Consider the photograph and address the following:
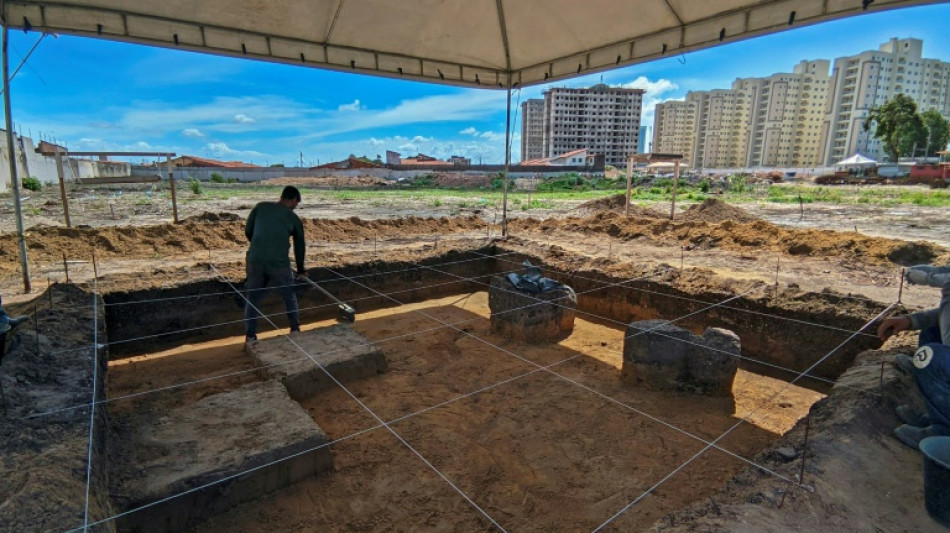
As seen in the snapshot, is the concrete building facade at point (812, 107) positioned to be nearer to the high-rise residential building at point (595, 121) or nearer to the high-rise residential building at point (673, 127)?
the high-rise residential building at point (673, 127)

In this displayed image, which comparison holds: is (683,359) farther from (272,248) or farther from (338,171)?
(338,171)

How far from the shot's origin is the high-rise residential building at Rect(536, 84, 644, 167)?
93750 mm

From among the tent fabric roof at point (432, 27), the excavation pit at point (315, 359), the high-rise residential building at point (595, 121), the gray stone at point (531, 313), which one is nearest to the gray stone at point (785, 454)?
the gray stone at point (531, 313)

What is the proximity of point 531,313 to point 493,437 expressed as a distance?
2321 mm

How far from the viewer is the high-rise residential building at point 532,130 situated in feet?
372

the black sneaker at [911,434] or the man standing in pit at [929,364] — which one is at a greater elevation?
the man standing in pit at [929,364]

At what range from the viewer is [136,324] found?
19.2 feet

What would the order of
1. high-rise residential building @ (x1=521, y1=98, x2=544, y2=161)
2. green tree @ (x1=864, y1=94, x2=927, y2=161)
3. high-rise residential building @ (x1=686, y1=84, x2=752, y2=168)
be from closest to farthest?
green tree @ (x1=864, y1=94, x2=927, y2=161) < high-rise residential building @ (x1=686, y1=84, x2=752, y2=168) < high-rise residential building @ (x1=521, y1=98, x2=544, y2=161)

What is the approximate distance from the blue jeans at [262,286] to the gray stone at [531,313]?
2.63 meters

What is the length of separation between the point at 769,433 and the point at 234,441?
14.1 ft

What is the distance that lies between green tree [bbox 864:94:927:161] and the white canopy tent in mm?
57376

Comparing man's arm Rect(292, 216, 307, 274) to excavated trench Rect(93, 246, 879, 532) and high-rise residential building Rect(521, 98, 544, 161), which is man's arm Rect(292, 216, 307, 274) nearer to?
excavated trench Rect(93, 246, 879, 532)

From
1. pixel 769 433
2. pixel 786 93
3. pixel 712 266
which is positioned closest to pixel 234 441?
pixel 769 433

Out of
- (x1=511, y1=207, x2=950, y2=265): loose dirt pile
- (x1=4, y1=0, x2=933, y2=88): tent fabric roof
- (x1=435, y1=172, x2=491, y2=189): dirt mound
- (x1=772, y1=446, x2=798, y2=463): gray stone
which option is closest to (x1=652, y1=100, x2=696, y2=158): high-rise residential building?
(x1=435, y1=172, x2=491, y2=189): dirt mound
